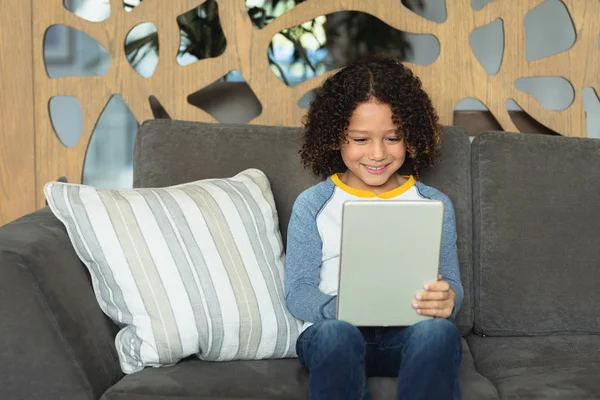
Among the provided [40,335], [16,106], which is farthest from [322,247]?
[16,106]

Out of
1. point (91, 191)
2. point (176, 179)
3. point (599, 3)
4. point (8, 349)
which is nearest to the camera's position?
point (8, 349)

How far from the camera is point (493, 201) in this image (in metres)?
1.87

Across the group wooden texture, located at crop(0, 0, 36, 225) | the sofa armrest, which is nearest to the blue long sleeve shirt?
the sofa armrest

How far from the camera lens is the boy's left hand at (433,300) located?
53.3 inches

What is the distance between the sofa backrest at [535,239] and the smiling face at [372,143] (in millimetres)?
332

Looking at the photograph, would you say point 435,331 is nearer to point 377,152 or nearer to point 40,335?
point 377,152

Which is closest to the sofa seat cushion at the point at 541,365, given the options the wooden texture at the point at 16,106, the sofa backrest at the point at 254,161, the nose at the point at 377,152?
the sofa backrest at the point at 254,161

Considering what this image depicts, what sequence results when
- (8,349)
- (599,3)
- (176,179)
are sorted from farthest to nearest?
(599,3)
(176,179)
(8,349)

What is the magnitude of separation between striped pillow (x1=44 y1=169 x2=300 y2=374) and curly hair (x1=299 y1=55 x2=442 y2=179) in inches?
11.0

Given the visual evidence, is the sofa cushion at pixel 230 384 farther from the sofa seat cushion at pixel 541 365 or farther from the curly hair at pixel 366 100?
the curly hair at pixel 366 100

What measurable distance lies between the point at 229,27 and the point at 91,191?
0.83 m

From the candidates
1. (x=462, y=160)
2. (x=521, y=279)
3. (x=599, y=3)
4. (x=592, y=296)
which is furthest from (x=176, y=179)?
(x=599, y=3)

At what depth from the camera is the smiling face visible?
1655mm

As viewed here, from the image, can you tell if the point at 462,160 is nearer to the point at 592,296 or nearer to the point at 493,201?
the point at 493,201
